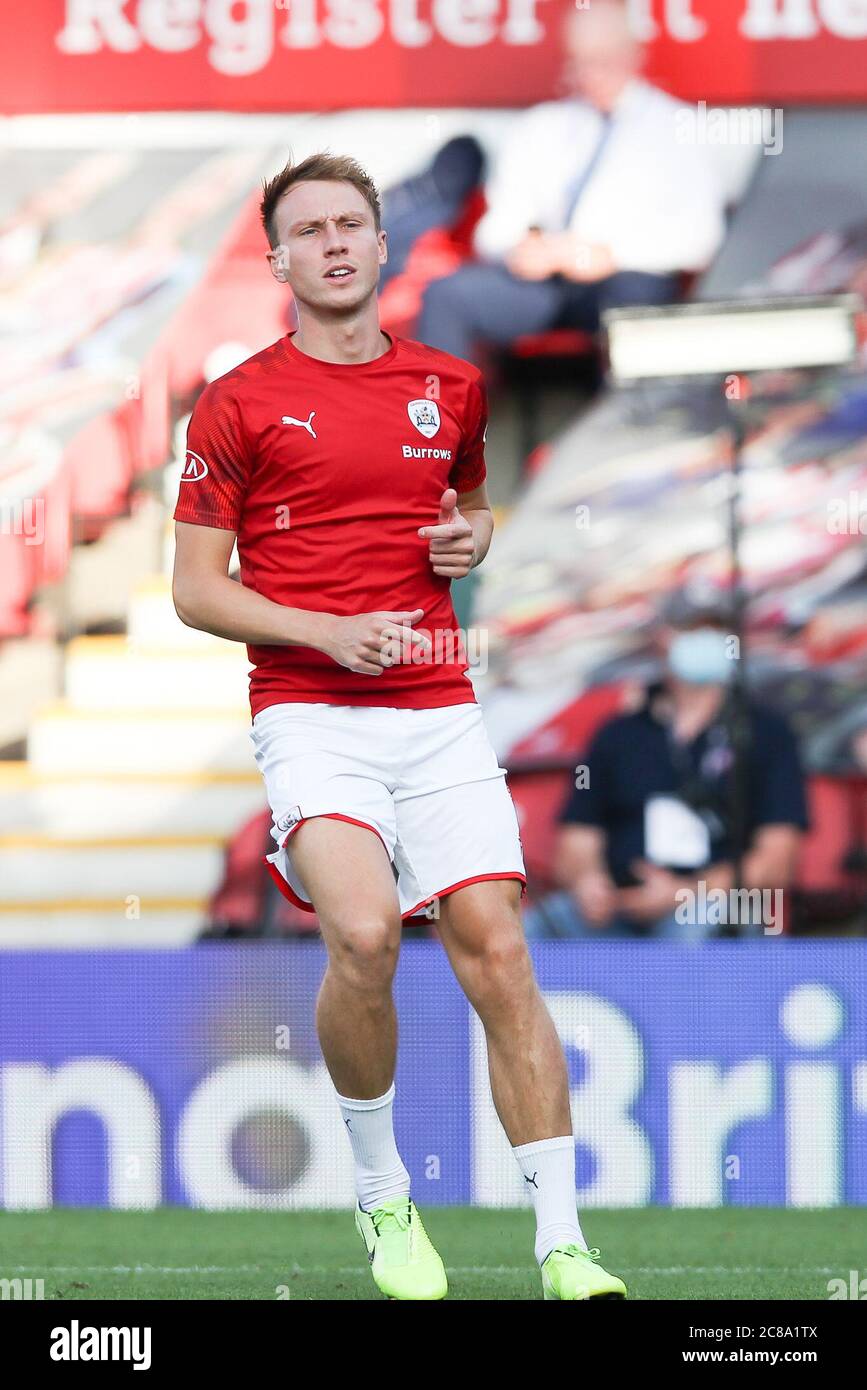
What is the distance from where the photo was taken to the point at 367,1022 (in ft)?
11.9

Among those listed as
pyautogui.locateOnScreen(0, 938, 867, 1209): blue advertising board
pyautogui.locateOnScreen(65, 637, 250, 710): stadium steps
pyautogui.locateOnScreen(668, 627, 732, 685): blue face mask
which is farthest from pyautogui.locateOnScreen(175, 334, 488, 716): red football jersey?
pyautogui.locateOnScreen(65, 637, 250, 710): stadium steps

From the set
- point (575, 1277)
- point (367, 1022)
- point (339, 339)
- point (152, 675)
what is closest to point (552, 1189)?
point (575, 1277)

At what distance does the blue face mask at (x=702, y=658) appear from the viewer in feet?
23.8

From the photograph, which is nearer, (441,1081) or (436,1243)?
(436,1243)

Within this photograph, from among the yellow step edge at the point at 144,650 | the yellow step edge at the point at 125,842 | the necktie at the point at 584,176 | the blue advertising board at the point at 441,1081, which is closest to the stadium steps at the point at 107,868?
the yellow step edge at the point at 125,842

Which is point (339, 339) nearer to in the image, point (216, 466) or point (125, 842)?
point (216, 466)

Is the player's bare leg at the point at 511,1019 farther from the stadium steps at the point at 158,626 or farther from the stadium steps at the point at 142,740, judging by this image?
the stadium steps at the point at 158,626

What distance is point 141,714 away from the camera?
7.94 meters

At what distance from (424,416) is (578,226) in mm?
4062

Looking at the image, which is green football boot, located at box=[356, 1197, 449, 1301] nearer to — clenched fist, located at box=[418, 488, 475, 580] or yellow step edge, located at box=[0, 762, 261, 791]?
clenched fist, located at box=[418, 488, 475, 580]

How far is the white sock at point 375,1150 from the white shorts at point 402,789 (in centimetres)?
34

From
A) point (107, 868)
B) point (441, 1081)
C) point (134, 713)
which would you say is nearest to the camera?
point (441, 1081)

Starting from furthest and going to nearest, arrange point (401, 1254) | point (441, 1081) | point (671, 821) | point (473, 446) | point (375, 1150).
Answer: point (671, 821), point (441, 1081), point (473, 446), point (375, 1150), point (401, 1254)

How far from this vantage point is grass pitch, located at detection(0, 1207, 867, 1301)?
4.11 m
